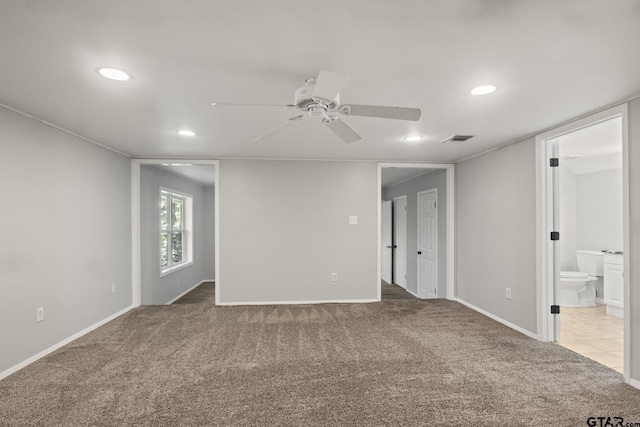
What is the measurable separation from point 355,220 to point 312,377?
2.79 metres

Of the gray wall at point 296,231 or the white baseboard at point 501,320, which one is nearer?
the white baseboard at point 501,320

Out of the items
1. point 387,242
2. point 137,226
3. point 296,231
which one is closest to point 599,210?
point 387,242

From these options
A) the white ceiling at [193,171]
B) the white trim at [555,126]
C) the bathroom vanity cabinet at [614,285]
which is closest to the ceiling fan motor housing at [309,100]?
the white trim at [555,126]

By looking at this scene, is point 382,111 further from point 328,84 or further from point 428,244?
point 428,244

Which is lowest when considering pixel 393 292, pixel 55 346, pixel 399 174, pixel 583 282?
pixel 393 292

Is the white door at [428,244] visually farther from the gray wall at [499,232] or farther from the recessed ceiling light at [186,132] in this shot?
the recessed ceiling light at [186,132]

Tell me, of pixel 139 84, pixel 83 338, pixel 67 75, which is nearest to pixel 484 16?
pixel 139 84

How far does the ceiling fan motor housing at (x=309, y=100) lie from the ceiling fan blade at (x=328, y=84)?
63mm

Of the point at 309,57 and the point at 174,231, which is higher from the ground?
the point at 309,57

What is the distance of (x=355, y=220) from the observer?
511 centimetres

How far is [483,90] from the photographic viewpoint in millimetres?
2367

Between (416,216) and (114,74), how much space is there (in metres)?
5.70

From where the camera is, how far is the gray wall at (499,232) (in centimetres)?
368

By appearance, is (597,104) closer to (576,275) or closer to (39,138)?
(576,275)
